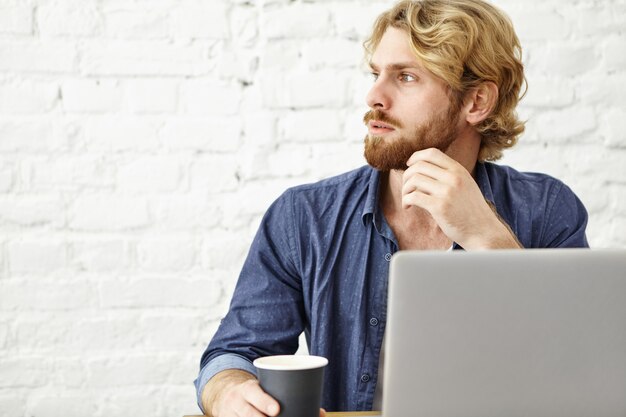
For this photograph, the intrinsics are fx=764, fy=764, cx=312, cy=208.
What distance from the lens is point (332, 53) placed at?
1.78m

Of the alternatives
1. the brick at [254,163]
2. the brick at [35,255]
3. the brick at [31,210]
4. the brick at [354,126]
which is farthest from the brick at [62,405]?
the brick at [354,126]

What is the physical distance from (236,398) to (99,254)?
0.86 metres

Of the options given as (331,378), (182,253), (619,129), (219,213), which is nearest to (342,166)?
(219,213)

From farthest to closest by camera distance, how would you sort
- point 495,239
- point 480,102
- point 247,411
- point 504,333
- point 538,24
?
point 538,24 → point 480,102 → point 495,239 → point 247,411 → point 504,333

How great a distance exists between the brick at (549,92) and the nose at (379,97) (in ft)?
1.70

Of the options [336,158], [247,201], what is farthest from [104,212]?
[336,158]

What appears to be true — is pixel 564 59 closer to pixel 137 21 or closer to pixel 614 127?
pixel 614 127

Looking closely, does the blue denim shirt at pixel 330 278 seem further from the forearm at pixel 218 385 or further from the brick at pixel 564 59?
the brick at pixel 564 59

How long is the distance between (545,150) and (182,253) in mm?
898

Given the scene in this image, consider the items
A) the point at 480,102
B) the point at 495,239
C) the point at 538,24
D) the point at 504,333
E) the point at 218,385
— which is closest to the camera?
the point at 504,333

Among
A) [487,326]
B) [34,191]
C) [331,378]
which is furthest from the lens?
[34,191]

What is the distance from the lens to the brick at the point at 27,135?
67.9 inches

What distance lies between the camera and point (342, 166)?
1.78 metres

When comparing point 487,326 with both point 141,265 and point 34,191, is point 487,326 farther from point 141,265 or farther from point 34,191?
point 34,191
